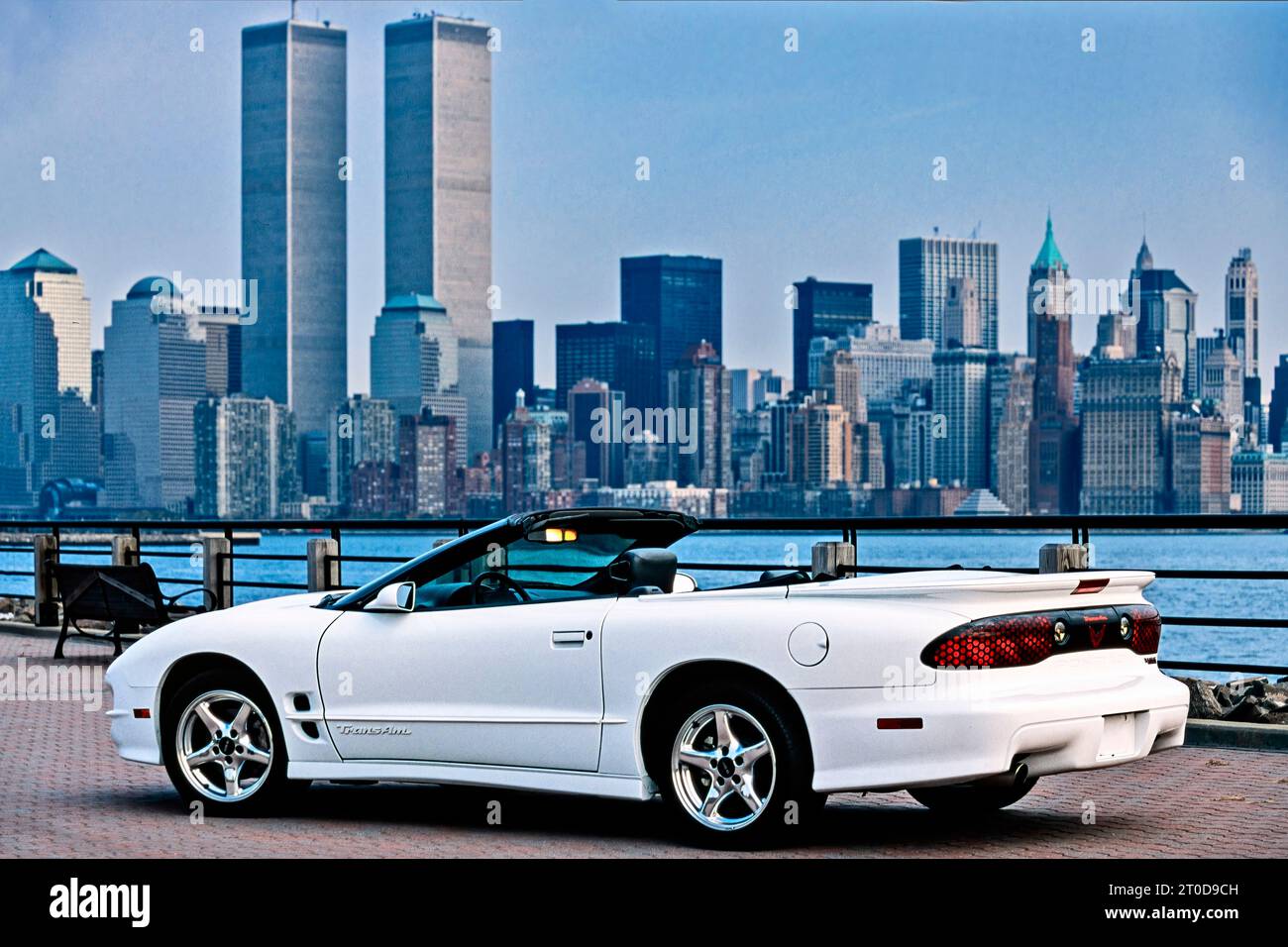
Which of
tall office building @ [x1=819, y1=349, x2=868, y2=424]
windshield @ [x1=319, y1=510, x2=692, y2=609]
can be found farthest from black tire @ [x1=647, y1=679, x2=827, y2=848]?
tall office building @ [x1=819, y1=349, x2=868, y2=424]

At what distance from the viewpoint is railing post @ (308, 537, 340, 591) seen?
17.4 metres

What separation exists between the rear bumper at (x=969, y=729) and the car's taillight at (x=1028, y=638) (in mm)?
52

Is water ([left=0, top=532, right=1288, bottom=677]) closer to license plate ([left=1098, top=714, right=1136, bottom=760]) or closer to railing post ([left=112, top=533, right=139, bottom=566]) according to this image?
railing post ([left=112, top=533, right=139, bottom=566])

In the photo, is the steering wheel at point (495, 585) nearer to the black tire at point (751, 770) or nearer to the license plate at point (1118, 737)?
the black tire at point (751, 770)

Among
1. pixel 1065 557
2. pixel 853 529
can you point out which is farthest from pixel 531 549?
pixel 853 529

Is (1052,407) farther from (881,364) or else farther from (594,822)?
(594,822)

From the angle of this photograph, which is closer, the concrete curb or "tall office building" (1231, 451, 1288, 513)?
the concrete curb

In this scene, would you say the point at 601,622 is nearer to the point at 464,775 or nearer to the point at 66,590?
the point at 464,775

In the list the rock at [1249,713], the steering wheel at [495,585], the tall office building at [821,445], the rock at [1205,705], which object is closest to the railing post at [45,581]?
the rock at [1205,705]

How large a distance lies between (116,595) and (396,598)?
9.00 m

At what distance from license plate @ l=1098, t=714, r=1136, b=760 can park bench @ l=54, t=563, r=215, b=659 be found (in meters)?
10.4

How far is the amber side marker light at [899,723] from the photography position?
7242 mm

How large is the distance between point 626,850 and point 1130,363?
16847 centimetres

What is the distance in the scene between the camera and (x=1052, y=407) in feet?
556
